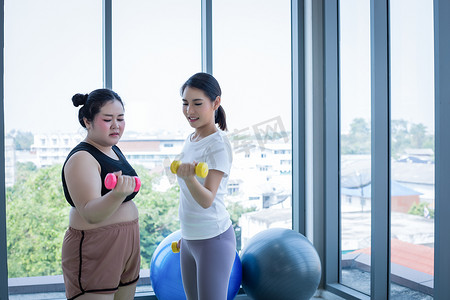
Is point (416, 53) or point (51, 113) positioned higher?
point (416, 53)

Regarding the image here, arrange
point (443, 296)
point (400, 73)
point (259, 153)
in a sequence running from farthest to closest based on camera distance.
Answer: point (259, 153)
point (400, 73)
point (443, 296)

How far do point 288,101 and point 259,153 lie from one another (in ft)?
1.39

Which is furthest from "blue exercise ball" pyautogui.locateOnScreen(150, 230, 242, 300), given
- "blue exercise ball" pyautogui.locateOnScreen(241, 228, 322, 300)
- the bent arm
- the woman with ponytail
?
the bent arm

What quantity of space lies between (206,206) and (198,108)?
1.28ft

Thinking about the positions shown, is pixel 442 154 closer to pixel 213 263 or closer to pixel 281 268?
pixel 281 268

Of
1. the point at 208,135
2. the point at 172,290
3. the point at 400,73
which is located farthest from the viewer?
the point at 400,73

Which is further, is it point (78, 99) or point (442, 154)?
point (442, 154)

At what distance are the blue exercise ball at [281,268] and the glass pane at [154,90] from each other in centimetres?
69

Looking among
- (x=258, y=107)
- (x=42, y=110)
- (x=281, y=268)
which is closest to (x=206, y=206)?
(x=281, y=268)

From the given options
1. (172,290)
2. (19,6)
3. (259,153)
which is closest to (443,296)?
(172,290)

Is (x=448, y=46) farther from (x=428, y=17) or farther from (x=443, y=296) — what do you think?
(x=443, y=296)

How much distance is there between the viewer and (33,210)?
2623mm

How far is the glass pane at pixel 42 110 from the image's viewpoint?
250 centimetres

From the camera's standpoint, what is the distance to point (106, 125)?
153cm
